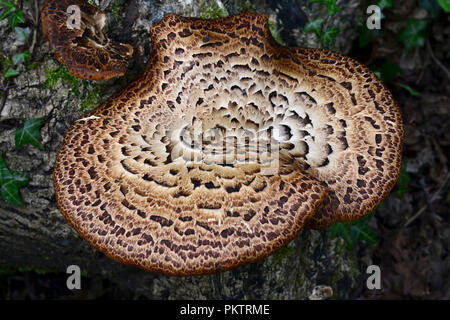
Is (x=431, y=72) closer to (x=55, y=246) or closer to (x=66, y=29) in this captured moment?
(x=66, y=29)

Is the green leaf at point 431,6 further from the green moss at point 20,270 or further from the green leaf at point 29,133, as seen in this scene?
the green moss at point 20,270

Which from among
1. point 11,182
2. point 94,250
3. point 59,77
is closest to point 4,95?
point 59,77

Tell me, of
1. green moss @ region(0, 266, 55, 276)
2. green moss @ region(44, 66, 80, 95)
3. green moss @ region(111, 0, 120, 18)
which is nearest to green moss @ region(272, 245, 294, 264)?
green moss @ region(44, 66, 80, 95)

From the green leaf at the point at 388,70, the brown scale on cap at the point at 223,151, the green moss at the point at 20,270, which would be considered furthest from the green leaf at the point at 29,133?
the green leaf at the point at 388,70

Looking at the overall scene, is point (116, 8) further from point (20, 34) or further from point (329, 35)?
point (329, 35)

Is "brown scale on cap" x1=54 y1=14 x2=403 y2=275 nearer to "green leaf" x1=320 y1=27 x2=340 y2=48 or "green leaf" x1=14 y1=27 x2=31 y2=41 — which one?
"green leaf" x1=320 y1=27 x2=340 y2=48
